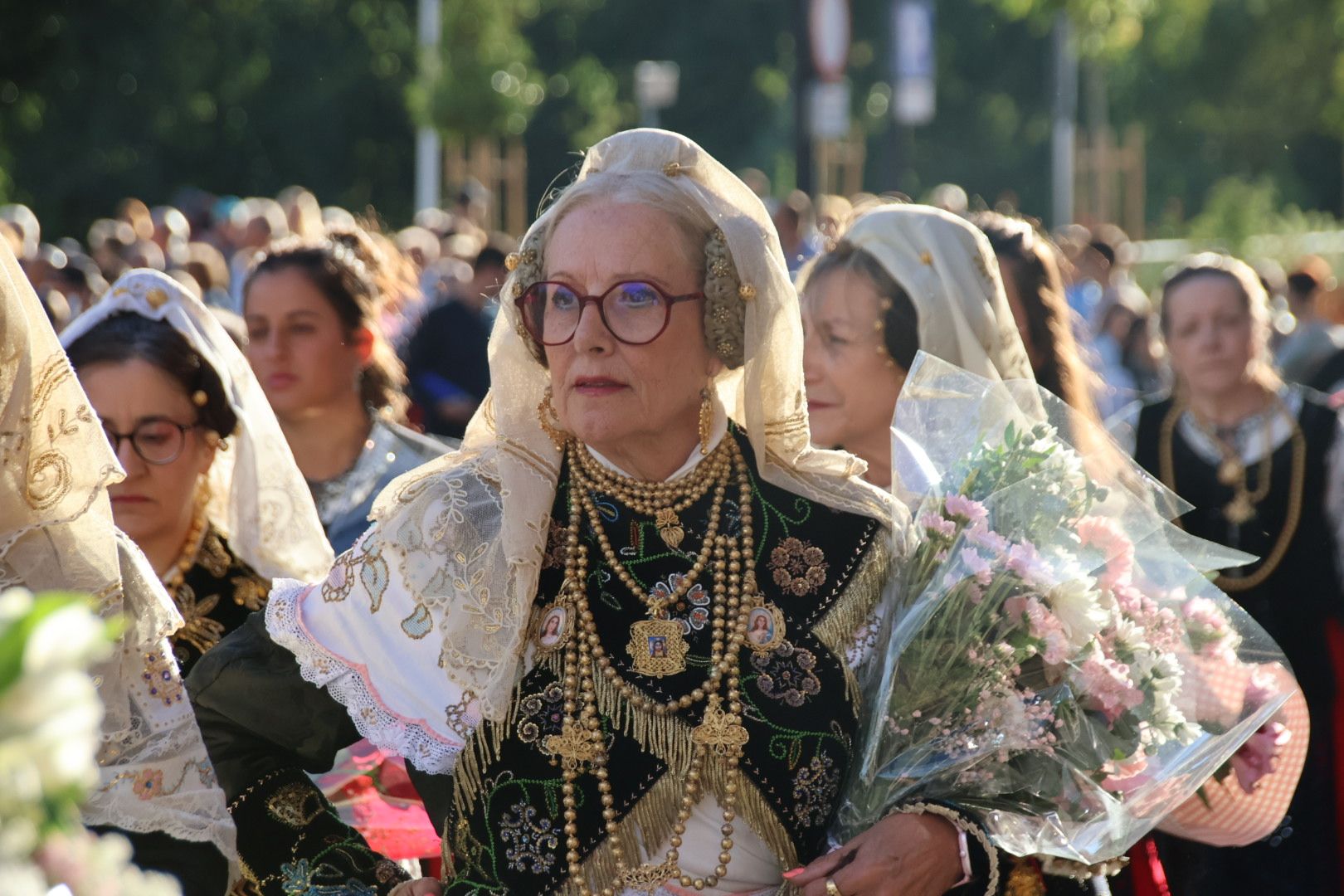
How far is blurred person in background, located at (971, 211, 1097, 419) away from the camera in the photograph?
15.5 feet

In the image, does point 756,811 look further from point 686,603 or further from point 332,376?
point 332,376

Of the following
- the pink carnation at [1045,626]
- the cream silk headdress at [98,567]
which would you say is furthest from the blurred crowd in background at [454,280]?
the cream silk headdress at [98,567]

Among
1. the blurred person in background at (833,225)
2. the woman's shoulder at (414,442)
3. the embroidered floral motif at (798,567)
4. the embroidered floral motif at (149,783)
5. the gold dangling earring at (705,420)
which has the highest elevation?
the blurred person in background at (833,225)

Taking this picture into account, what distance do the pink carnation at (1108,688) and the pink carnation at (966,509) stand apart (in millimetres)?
265

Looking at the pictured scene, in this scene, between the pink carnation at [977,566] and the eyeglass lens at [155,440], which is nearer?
the pink carnation at [977,566]

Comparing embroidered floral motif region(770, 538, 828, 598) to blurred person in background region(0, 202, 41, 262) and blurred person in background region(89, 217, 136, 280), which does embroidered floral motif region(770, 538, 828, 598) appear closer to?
blurred person in background region(0, 202, 41, 262)

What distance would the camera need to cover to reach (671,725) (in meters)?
2.72

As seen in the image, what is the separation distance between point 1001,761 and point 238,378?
2.04m

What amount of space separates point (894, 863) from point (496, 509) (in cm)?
80

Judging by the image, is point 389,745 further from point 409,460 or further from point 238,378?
point 409,460

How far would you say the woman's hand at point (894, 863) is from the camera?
2.59 m

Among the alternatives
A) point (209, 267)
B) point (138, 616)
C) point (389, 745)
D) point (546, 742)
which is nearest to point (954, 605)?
point (546, 742)

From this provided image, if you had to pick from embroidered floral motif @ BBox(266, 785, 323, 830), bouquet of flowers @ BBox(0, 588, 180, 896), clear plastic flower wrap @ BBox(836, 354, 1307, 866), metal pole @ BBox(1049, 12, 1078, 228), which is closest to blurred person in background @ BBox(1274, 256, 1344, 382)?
clear plastic flower wrap @ BBox(836, 354, 1307, 866)

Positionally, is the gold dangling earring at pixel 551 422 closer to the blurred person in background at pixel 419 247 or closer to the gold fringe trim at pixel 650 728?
the gold fringe trim at pixel 650 728
